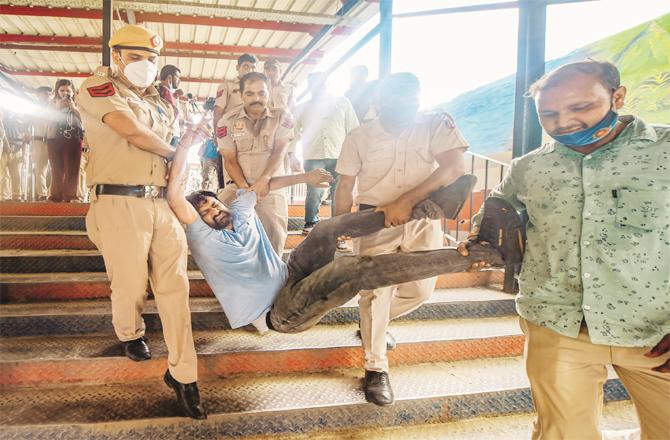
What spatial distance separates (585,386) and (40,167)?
703cm

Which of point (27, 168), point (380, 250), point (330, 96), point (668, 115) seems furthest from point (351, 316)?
point (27, 168)

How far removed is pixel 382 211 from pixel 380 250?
37 centimetres

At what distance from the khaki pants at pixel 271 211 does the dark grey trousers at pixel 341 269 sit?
996 millimetres

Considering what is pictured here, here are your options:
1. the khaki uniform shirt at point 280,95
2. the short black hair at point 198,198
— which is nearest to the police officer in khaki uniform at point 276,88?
the khaki uniform shirt at point 280,95

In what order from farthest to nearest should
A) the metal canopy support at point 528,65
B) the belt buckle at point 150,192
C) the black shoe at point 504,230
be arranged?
the metal canopy support at point 528,65, the belt buckle at point 150,192, the black shoe at point 504,230

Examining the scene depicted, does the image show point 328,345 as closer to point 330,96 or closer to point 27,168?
point 330,96

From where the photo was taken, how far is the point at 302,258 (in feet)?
6.36

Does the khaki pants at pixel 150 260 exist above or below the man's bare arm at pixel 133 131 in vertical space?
below

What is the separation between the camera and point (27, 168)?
6.17 metres

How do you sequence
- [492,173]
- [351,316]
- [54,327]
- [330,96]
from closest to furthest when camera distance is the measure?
[54,327] → [351,316] → [330,96] → [492,173]

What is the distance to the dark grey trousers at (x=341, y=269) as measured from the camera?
1.48 metres

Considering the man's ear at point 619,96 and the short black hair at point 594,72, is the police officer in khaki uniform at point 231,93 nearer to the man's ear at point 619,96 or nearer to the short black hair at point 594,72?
the short black hair at point 594,72

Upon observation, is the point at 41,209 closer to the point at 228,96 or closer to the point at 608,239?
the point at 228,96

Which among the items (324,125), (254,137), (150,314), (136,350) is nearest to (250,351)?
(136,350)
